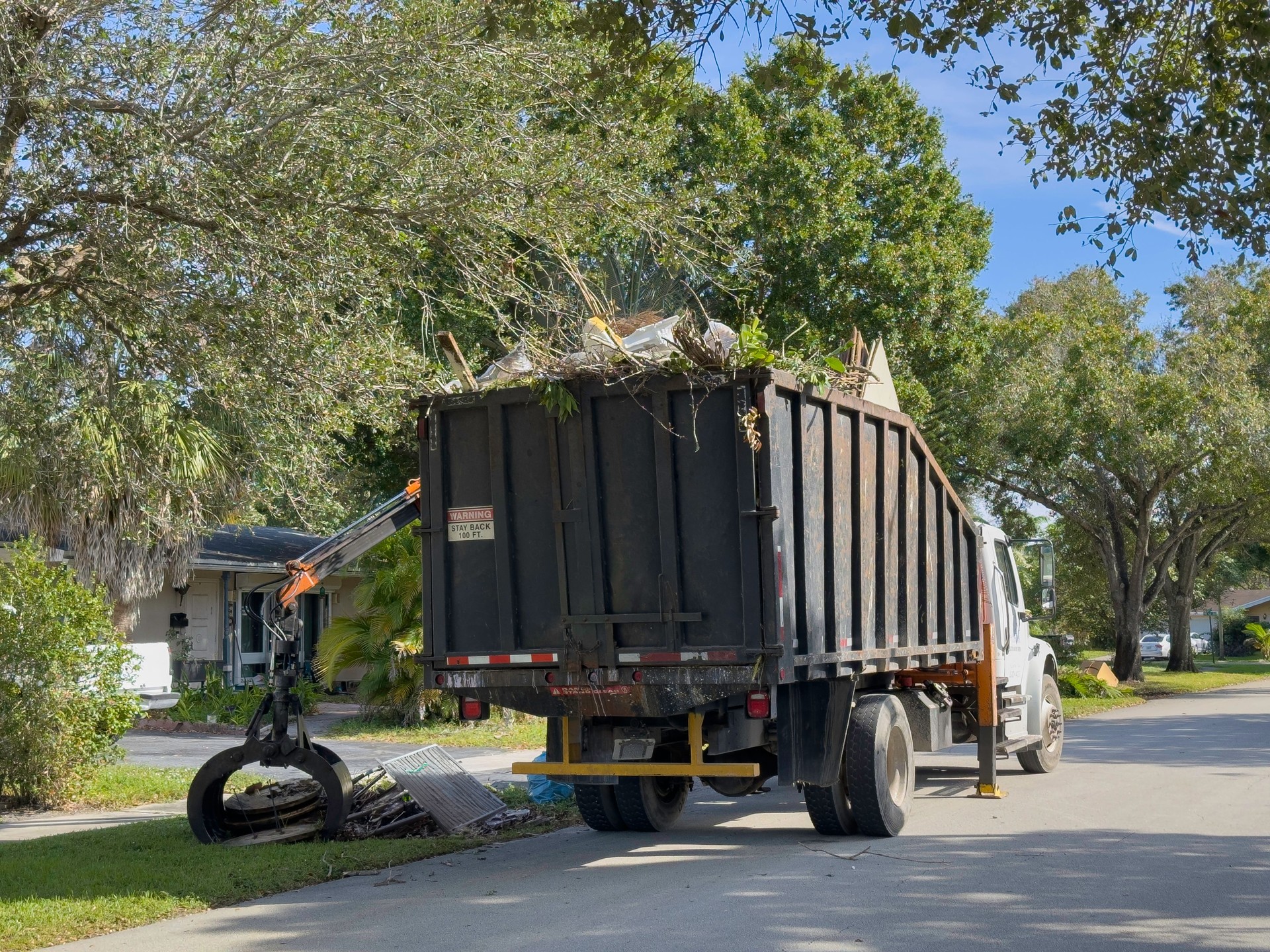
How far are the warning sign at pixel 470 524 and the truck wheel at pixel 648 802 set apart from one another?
7.97ft

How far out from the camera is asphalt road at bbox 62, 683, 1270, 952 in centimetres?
666

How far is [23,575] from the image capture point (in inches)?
450

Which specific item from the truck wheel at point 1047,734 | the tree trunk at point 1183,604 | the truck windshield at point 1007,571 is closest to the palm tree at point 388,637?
the truck windshield at point 1007,571

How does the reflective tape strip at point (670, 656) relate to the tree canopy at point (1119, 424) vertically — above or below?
below

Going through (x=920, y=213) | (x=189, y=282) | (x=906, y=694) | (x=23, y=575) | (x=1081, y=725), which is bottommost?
(x=1081, y=725)

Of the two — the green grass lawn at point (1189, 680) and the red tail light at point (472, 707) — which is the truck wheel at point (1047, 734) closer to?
the red tail light at point (472, 707)

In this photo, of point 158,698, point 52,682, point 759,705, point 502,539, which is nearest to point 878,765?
point 759,705

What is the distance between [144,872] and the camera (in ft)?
27.2

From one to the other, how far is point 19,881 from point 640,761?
418 cm

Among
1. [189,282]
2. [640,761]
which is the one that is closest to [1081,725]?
[640,761]

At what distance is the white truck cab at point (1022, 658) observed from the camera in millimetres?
12547

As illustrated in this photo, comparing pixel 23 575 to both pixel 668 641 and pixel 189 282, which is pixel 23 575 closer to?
pixel 189 282

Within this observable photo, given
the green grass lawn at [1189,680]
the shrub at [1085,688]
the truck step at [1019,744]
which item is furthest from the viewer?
the green grass lawn at [1189,680]

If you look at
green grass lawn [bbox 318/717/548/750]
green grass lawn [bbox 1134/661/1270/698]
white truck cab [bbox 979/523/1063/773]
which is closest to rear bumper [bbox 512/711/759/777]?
white truck cab [bbox 979/523/1063/773]
